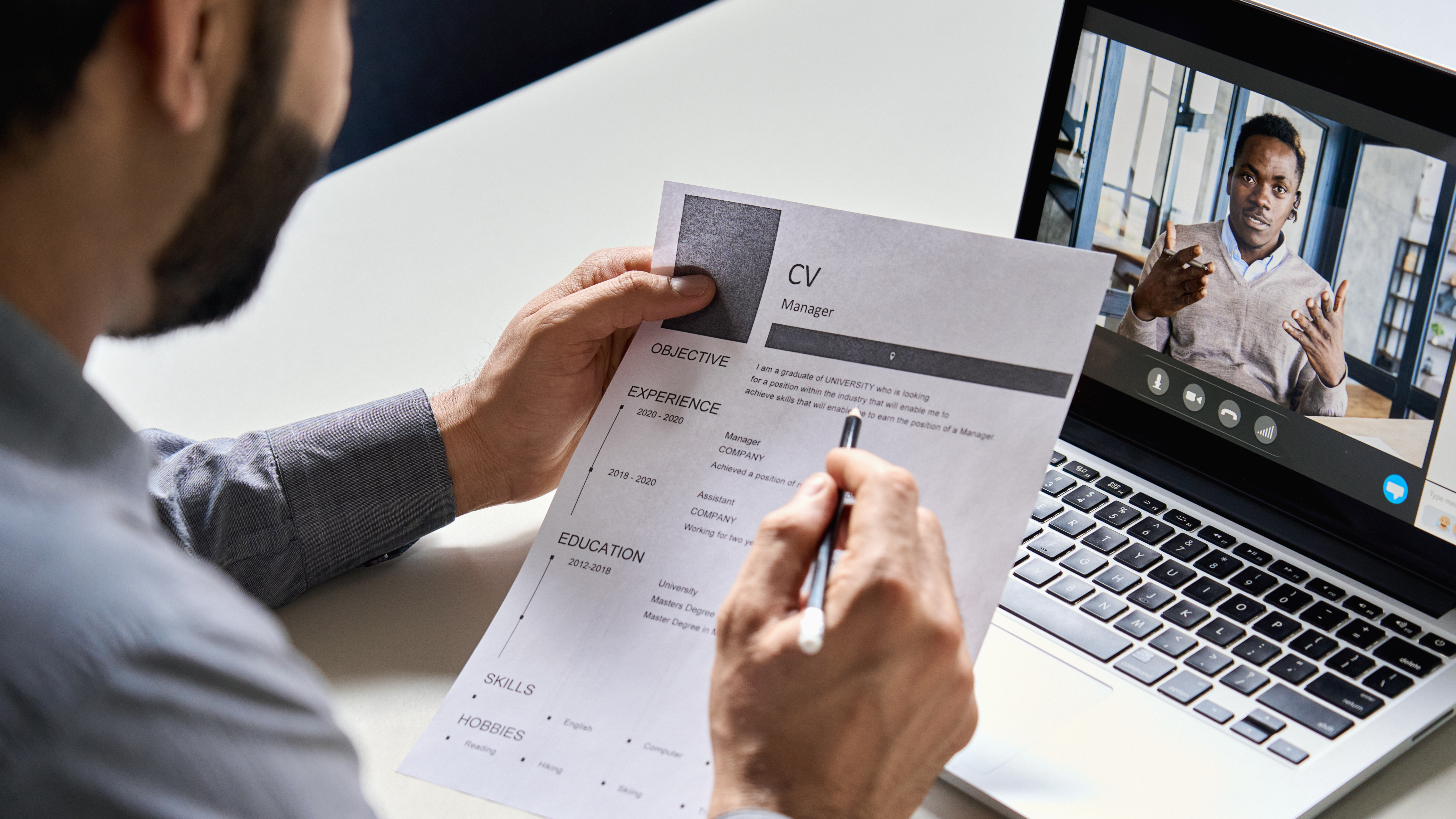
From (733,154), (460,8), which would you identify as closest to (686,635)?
(733,154)

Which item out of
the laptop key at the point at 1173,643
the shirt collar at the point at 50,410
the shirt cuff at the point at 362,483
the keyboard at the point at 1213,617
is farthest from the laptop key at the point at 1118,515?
the shirt collar at the point at 50,410

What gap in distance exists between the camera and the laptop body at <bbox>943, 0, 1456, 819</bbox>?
2.02ft

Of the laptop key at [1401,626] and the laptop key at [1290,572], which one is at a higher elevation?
the laptop key at [1290,572]

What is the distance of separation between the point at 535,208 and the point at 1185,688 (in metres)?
0.87

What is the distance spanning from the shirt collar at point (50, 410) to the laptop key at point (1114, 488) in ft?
2.04

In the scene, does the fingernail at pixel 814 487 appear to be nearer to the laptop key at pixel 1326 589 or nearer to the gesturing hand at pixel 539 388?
the gesturing hand at pixel 539 388

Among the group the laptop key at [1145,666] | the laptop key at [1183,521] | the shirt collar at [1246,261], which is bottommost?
the laptop key at [1145,666]

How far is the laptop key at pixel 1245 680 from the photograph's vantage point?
2.11ft

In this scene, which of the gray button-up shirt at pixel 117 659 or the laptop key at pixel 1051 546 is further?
the laptop key at pixel 1051 546

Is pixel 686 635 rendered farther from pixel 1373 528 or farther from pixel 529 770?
pixel 1373 528

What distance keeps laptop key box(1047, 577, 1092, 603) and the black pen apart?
20cm

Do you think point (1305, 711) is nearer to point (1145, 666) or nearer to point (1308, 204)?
point (1145, 666)

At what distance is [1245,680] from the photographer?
2.12ft

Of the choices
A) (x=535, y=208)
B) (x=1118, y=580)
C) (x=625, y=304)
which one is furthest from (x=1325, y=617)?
(x=535, y=208)
